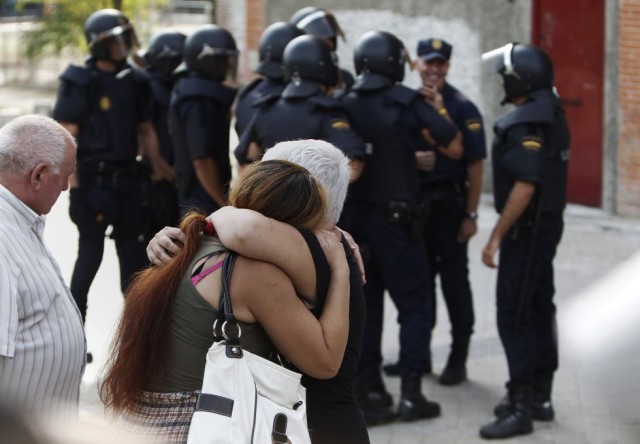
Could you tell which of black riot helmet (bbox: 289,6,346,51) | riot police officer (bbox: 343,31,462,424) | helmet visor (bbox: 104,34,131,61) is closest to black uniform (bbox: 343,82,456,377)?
riot police officer (bbox: 343,31,462,424)

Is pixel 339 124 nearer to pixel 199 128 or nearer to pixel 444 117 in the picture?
pixel 444 117

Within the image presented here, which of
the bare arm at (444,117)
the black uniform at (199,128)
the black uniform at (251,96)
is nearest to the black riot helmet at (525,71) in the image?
the bare arm at (444,117)

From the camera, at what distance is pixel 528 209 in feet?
19.0

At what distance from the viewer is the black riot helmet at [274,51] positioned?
679 centimetres

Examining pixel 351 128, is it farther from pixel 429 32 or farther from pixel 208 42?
pixel 429 32

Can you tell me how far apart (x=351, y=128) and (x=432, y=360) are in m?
1.84

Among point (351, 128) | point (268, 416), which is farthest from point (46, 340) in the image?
point (351, 128)

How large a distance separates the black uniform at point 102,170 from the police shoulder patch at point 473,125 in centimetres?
194

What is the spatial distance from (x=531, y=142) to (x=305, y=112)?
1107mm

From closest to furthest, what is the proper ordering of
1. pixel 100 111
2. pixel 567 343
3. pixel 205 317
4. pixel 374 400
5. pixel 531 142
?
1. pixel 205 317
2. pixel 531 142
3. pixel 374 400
4. pixel 100 111
5. pixel 567 343

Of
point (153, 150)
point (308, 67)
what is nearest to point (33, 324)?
point (308, 67)

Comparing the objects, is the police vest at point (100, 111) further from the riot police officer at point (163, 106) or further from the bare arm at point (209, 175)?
the bare arm at point (209, 175)

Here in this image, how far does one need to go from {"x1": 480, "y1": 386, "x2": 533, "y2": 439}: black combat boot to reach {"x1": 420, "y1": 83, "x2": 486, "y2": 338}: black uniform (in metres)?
0.90

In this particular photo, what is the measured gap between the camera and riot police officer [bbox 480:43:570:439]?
223 inches
